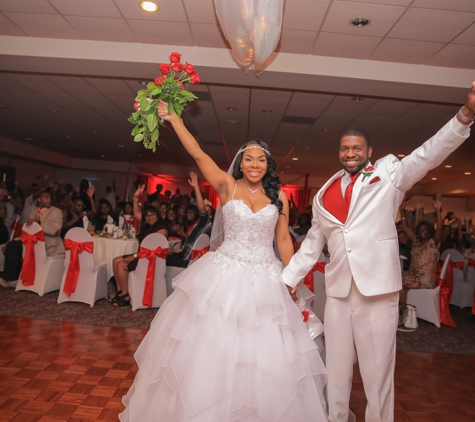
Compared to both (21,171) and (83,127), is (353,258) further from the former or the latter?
(21,171)

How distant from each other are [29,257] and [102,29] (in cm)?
310

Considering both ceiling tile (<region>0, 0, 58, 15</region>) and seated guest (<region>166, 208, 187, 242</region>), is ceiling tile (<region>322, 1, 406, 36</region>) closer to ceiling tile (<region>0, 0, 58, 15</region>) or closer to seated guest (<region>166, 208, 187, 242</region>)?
ceiling tile (<region>0, 0, 58, 15</region>)

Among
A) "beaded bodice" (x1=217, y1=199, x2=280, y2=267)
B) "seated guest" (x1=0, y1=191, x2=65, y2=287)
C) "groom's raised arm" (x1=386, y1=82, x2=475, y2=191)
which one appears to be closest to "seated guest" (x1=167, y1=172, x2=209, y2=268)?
"seated guest" (x1=0, y1=191, x2=65, y2=287)

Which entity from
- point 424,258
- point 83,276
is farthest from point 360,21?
point 83,276

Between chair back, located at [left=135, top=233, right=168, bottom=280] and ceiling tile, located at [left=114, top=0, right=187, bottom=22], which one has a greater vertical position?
ceiling tile, located at [left=114, top=0, right=187, bottom=22]

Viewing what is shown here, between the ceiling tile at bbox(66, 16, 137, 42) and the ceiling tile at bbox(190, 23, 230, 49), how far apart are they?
749 mm

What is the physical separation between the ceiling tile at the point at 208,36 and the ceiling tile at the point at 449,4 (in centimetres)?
198

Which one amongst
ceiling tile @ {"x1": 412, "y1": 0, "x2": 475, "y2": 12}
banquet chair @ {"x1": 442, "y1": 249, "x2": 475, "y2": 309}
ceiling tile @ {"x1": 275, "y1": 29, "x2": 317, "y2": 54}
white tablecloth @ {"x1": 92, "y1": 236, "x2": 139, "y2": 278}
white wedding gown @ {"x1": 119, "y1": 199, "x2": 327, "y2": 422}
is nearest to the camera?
white wedding gown @ {"x1": 119, "y1": 199, "x2": 327, "y2": 422}

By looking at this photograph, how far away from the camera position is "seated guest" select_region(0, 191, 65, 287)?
20.3 ft

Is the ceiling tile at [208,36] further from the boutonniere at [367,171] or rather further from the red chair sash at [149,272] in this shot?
the boutonniere at [367,171]

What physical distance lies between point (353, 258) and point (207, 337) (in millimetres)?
853

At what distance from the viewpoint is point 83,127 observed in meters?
10.7

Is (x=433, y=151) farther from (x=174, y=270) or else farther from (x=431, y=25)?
(x=174, y=270)

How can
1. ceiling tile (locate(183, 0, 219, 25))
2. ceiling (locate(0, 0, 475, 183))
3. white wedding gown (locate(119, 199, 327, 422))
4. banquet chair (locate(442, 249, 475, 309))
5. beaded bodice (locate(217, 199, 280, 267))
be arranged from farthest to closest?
banquet chair (locate(442, 249, 475, 309)), ceiling (locate(0, 0, 475, 183)), ceiling tile (locate(183, 0, 219, 25)), beaded bodice (locate(217, 199, 280, 267)), white wedding gown (locate(119, 199, 327, 422))
